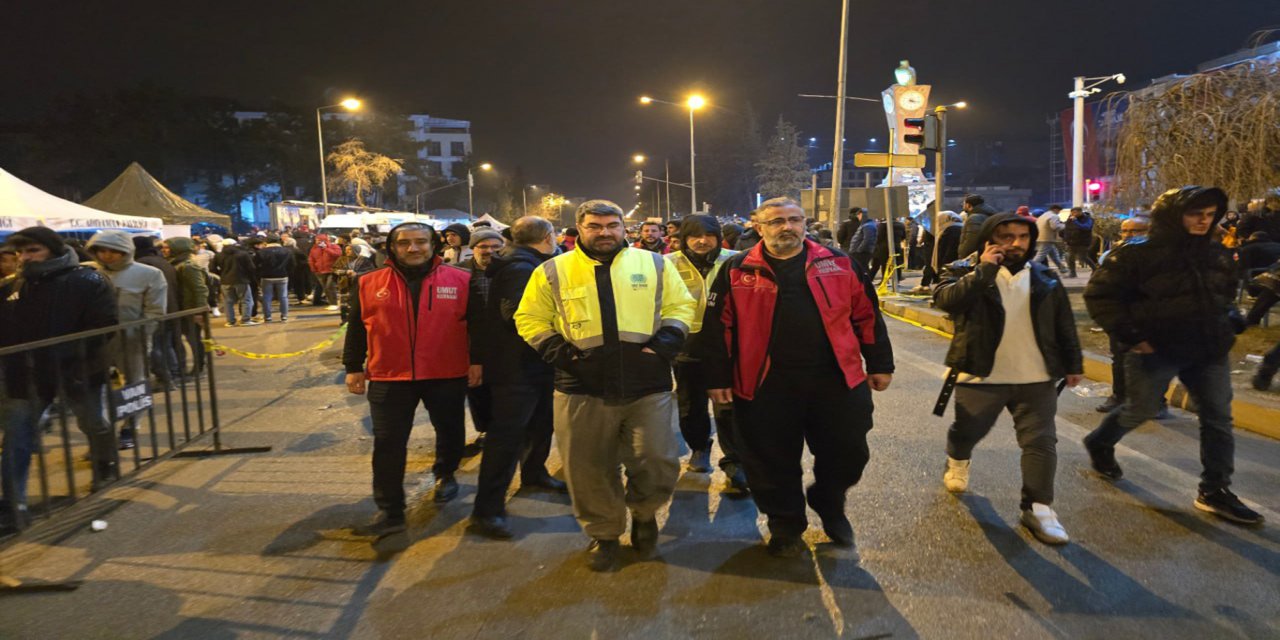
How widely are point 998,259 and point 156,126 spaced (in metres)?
59.4

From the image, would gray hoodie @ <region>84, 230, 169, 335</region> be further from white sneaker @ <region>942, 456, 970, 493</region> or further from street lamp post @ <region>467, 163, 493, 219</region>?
street lamp post @ <region>467, 163, 493, 219</region>

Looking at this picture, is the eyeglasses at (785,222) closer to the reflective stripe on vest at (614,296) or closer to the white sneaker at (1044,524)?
the reflective stripe on vest at (614,296)

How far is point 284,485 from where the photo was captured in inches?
202

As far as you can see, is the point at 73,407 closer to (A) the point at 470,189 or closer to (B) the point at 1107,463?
(B) the point at 1107,463

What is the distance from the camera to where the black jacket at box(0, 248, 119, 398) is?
4.28 m

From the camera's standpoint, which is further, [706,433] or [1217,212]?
[706,433]

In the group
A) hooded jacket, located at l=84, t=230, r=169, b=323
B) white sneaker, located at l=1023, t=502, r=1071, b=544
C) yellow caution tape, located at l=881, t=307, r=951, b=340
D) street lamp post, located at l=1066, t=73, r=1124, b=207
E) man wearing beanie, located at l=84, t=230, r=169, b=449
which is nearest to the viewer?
white sneaker, located at l=1023, t=502, r=1071, b=544

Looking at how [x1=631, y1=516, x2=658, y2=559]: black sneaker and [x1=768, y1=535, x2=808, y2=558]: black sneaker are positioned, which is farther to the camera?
[x1=631, y1=516, x2=658, y2=559]: black sneaker

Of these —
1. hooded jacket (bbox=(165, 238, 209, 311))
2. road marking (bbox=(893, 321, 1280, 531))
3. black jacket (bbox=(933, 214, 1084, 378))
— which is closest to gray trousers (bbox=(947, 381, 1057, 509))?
black jacket (bbox=(933, 214, 1084, 378))

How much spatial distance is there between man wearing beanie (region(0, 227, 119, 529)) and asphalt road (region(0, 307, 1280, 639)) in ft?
1.46

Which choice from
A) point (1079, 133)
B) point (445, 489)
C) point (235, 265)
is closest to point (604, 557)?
point (445, 489)

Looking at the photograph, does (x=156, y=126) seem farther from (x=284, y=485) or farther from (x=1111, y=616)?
(x=1111, y=616)

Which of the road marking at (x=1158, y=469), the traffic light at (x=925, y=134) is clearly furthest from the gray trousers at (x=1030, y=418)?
the traffic light at (x=925, y=134)

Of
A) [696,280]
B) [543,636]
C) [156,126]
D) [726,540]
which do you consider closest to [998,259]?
[696,280]
